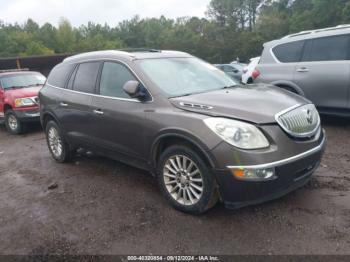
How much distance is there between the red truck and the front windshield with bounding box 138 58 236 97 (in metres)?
5.69

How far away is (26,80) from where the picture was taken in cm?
1022

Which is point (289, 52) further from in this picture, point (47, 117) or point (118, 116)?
point (47, 117)

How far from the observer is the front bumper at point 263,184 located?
130 inches

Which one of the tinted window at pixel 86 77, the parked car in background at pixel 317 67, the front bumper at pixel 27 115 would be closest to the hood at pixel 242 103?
the tinted window at pixel 86 77

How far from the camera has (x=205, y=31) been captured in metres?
61.7

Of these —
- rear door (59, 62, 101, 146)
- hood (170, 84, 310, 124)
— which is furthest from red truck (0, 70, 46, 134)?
hood (170, 84, 310, 124)

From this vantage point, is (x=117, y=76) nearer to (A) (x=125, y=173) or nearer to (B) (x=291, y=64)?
(A) (x=125, y=173)

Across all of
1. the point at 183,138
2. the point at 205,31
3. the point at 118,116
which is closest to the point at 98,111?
the point at 118,116

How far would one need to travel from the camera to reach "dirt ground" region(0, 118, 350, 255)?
326cm

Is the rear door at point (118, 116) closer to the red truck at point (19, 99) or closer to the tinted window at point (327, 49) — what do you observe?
the tinted window at point (327, 49)

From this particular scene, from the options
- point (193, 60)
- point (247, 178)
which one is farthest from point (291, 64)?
point (247, 178)

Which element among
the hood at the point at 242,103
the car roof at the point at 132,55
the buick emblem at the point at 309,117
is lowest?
the buick emblem at the point at 309,117

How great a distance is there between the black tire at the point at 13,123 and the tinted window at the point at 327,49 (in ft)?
23.3

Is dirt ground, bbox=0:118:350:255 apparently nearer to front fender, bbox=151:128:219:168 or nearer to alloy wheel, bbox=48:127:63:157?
front fender, bbox=151:128:219:168
